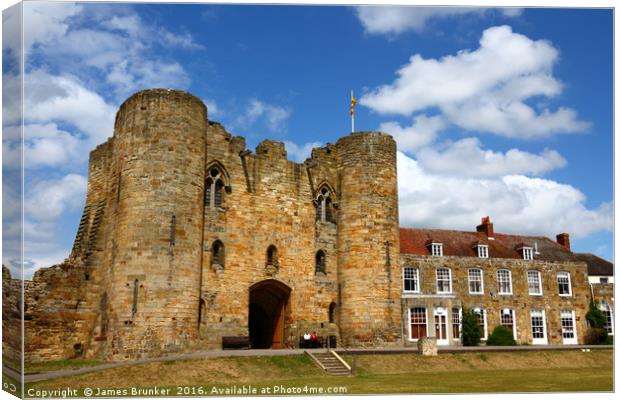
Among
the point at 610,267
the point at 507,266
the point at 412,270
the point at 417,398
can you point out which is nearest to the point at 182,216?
the point at 417,398

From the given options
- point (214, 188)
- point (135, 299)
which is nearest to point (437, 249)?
point (214, 188)

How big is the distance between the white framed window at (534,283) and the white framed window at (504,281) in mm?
1245

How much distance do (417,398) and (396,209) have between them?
1420 cm

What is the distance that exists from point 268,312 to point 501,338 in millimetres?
12467

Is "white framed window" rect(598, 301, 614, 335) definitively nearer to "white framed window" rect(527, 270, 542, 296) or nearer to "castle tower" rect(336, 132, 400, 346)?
"white framed window" rect(527, 270, 542, 296)

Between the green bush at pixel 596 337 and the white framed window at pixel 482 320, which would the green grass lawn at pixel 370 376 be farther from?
the green bush at pixel 596 337

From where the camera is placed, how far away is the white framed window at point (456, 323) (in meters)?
31.0

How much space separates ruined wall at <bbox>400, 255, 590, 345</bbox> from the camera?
31.2 metres

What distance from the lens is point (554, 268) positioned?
35.2 meters

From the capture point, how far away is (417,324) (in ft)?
97.1

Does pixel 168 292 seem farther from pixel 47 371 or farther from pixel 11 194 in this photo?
pixel 11 194

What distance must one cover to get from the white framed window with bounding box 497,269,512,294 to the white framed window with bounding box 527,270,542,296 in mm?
1245

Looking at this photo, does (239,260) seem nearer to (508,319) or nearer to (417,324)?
(417,324)

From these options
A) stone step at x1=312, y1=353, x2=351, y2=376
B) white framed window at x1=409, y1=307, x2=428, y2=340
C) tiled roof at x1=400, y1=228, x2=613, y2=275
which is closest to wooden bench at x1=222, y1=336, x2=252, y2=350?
stone step at x1=312, y1=353, x2=351, y2=376
